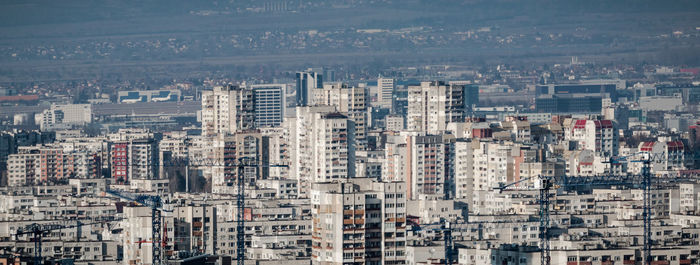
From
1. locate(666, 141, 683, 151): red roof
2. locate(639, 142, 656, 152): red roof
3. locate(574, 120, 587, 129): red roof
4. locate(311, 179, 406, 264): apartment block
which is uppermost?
locate(311, 179, 406, 264): apartment block

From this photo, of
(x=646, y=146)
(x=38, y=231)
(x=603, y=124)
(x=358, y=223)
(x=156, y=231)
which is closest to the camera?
(x=358, y=223)

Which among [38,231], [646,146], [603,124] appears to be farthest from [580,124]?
[38,231]

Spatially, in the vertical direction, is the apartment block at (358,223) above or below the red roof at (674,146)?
above

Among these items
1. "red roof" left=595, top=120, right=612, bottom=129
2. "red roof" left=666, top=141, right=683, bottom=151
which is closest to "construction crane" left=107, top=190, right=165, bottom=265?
"red roof" left=666, top=141, right=683, bottom=151

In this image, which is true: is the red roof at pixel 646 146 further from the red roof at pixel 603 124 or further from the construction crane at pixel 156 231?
the construction crane at pixel 156 231

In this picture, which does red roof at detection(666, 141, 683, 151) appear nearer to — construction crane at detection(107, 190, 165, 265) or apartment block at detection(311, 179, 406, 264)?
construction crane at detection(107, 190, 165, 265)

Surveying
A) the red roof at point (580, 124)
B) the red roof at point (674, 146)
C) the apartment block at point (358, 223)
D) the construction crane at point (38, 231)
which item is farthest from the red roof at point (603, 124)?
the apartment block at point (358, 223)

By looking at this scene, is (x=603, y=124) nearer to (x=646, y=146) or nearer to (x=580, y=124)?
(x=580, y=124)

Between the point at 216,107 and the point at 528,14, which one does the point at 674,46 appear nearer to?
the point at 528,14

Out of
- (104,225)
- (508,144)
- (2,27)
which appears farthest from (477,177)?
(2,27)
